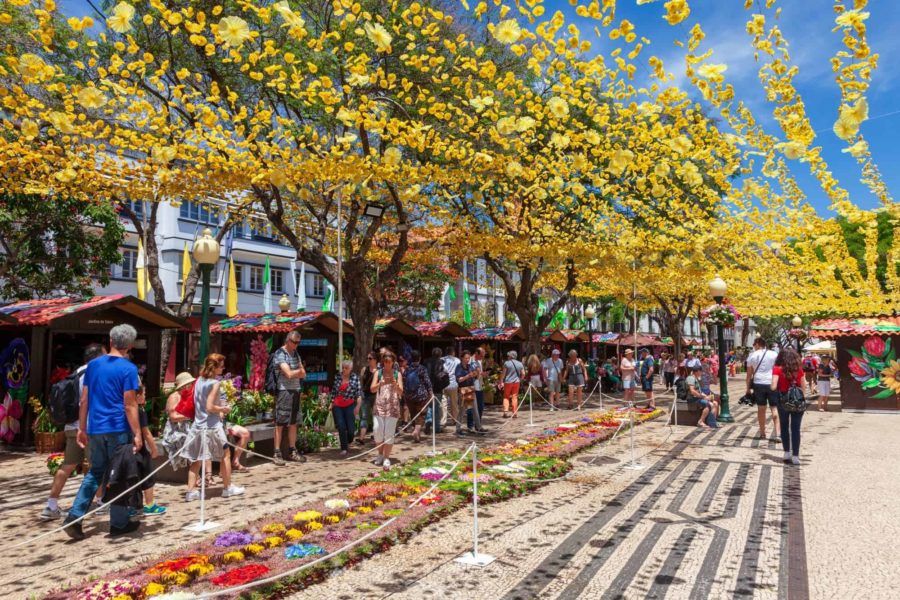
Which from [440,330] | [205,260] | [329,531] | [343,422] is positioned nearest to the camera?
[329,531]

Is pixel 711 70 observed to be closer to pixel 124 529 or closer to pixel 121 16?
pixel 121 16

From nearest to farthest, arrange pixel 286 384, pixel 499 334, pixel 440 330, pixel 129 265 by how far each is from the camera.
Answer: pixel 286 384 → pixel 440 330 → pixel 499 334 → pixel 129 265

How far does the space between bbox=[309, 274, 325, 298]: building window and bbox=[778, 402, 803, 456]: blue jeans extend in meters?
32.4

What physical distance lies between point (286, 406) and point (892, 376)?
18081 millimetres

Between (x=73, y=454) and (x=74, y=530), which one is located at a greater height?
(x=73, y=454)

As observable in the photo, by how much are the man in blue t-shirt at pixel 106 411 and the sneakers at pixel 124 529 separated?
260 mm

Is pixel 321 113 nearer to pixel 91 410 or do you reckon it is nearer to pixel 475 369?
pixel 475 369

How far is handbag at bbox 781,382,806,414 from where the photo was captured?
9.08 m

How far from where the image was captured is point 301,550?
5.00 m

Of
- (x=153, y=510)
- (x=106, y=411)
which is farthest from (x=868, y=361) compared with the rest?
(x=106, y=411)

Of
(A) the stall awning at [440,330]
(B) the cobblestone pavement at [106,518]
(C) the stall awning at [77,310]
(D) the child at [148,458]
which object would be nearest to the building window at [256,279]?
(A) the stall awning at [440,330]

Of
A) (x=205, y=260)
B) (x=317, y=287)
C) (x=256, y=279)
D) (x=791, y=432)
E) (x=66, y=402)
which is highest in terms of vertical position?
(x=256, y=279)

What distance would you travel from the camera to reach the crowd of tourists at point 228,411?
5555 millimetres

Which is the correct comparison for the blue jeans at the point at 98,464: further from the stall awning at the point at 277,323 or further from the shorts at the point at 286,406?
the stall awning at the point at 277,323
